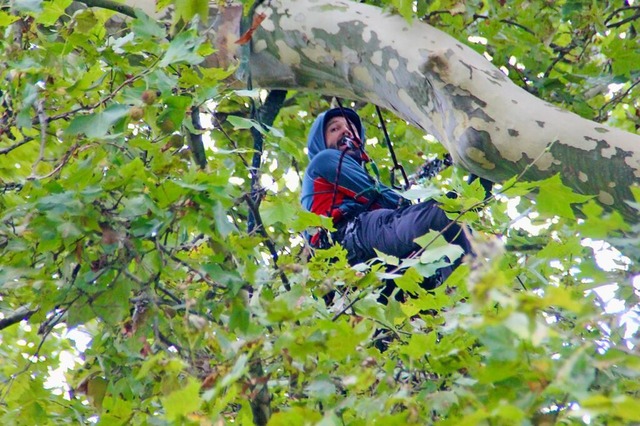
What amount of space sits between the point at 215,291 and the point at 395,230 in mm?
1227

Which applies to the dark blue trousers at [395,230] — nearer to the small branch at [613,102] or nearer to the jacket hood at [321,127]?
the jacket hood at [321,127]

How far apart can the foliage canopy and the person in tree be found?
1.50 ft

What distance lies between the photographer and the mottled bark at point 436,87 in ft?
8.01

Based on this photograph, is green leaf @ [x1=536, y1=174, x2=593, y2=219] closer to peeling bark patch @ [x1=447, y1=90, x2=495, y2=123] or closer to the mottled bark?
the mottled bark

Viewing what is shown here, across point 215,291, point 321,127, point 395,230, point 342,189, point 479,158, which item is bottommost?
point 321,127

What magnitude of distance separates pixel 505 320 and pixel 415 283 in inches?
36.1

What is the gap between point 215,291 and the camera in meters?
2.36

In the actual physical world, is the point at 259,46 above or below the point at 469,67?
below

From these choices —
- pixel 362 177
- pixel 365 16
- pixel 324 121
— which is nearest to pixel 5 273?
pixel 365 16

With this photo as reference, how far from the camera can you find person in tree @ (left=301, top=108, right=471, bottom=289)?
3.36 meters

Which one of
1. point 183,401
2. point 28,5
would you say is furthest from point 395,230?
point 183,401

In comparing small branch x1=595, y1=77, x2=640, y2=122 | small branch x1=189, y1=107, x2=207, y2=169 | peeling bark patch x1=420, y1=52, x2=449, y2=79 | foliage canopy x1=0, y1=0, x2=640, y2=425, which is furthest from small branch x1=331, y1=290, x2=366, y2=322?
small branch x1=595, y1=77, x2=640, y2=122

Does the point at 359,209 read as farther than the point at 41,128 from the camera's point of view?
Yes

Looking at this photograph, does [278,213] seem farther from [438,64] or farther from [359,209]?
[359,209]
